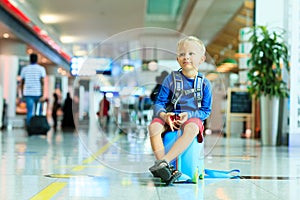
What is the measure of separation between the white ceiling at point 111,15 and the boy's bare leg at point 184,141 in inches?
319

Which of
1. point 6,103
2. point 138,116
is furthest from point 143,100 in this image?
point 6,103

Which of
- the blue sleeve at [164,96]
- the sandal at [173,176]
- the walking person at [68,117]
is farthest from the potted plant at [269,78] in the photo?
the walking person at [68,117]

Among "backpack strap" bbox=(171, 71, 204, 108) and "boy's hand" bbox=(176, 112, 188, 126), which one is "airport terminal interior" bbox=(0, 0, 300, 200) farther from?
"backpack strap" bbox=(171, 71, 204, 108)

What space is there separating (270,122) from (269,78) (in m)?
0.72

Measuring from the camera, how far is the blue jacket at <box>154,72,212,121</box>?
3.48 meters

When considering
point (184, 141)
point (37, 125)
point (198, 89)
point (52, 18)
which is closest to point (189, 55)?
point (198, 89)

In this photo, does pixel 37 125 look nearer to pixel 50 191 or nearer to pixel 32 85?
pixel 32 85

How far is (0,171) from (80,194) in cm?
123

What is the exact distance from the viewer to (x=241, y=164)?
4.90 meters

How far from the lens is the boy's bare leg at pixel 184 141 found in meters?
3.32

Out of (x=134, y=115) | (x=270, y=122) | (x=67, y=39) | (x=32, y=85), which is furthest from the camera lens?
(x=67, y=39)

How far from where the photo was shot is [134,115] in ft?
24.8

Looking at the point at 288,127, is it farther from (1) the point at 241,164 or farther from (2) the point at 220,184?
(2) the point at 220,184

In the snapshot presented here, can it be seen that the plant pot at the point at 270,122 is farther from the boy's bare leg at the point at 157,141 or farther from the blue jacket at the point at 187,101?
the boy's bare leg at the point at 157,141
